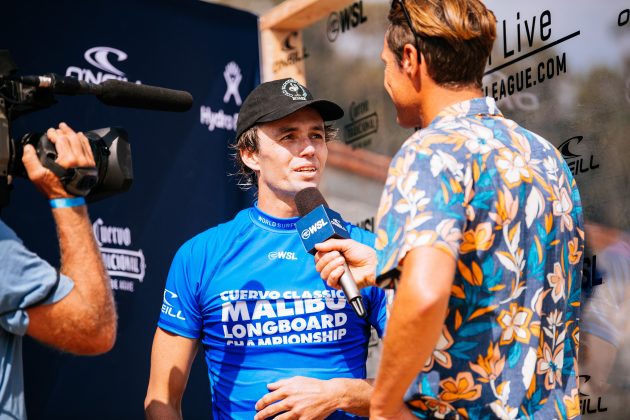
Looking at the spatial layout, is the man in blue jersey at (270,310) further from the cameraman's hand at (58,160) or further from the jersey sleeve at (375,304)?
the cameraman's hand at (58,160)

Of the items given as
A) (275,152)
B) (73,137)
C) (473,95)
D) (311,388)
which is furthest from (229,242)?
(473,95)

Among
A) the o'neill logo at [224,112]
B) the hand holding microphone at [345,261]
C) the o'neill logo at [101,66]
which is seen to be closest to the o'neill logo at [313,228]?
the hand holding microphone at [345,261]

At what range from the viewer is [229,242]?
2.89 meters

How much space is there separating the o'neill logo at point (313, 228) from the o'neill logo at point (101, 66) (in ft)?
4.58

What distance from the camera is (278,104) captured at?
2977mm

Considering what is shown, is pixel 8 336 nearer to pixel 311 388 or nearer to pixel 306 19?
pixel 311 388

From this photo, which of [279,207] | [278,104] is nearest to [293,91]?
[278,104]

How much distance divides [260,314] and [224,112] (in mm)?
1416

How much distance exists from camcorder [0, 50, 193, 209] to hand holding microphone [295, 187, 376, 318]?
0.48 metres

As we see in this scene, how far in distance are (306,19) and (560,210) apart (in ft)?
7.06

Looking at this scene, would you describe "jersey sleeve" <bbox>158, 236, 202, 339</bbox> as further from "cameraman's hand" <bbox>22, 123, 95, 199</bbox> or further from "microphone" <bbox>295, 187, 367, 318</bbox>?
"cameraman's hand" <bbox>22, 123, 95, 199</bbox>

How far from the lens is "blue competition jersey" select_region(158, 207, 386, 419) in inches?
107

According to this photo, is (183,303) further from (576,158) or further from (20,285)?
(576,158)

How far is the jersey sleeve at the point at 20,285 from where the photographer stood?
200cm
